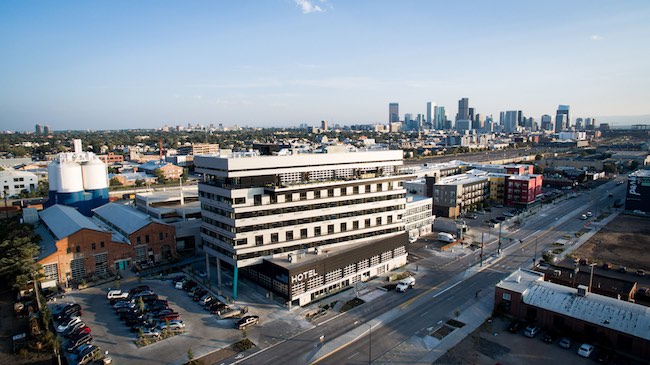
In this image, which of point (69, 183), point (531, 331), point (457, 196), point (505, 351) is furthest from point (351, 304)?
point (69, 183)

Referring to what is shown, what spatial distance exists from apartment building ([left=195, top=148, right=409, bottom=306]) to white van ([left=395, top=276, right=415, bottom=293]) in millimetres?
5473

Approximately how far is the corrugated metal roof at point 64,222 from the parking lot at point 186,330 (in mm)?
10474

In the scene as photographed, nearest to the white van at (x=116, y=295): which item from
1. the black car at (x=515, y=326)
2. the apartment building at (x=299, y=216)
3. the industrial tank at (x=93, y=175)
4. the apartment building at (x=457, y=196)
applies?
the apartment building at (x=299, y=216)

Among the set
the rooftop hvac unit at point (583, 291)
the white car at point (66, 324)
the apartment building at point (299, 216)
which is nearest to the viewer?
the white car at point (66, 324)

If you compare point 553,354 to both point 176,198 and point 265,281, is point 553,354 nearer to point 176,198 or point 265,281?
point 265,281

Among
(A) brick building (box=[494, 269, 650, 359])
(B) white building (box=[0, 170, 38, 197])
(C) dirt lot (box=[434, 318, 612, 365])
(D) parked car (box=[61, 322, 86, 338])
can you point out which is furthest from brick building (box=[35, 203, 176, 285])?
(B) white building (box=[0, 170, 38, 197])

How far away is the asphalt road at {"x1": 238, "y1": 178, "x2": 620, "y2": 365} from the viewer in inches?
1480

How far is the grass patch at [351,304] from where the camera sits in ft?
155

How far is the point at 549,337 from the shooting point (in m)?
39.9

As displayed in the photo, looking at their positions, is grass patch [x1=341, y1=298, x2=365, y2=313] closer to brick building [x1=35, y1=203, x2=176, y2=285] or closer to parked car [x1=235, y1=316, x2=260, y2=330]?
parked car [x1=235, y1=316, x2=260, y2=330]

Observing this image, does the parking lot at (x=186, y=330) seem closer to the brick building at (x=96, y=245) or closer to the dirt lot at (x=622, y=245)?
the brick building at (x=96, y=245)

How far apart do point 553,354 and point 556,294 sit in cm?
892

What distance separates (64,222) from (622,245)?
3925 inches

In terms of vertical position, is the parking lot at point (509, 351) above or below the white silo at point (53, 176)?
below
